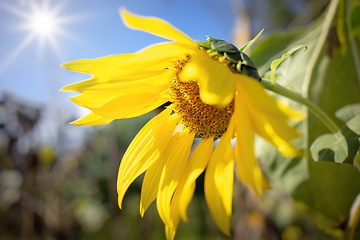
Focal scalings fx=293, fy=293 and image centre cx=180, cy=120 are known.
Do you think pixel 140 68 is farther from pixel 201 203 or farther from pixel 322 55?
pixel 201 203

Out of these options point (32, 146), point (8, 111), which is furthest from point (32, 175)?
point (8, 111)

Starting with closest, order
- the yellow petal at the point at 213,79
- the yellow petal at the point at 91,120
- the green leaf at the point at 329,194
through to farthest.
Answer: the yellow petal at the point at 213,79, the yellow petal at the point at 91,120, the green leaf at the point at 329,194

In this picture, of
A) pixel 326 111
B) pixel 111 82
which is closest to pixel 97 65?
pixel 111 82

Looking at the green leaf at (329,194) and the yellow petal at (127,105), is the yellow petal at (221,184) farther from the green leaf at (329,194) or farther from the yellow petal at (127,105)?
the green leaf at (329,194)

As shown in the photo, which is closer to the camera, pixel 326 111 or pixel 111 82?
pixel 111 82

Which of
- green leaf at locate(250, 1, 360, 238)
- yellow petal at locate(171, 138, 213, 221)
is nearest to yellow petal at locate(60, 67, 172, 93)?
yellow petal at locate(171, 138, 213, 221)

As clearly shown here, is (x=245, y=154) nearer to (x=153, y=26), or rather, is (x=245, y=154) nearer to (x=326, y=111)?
(x=153, y=26)

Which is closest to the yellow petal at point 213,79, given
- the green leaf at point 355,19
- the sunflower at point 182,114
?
the sunflower at point 182,114
